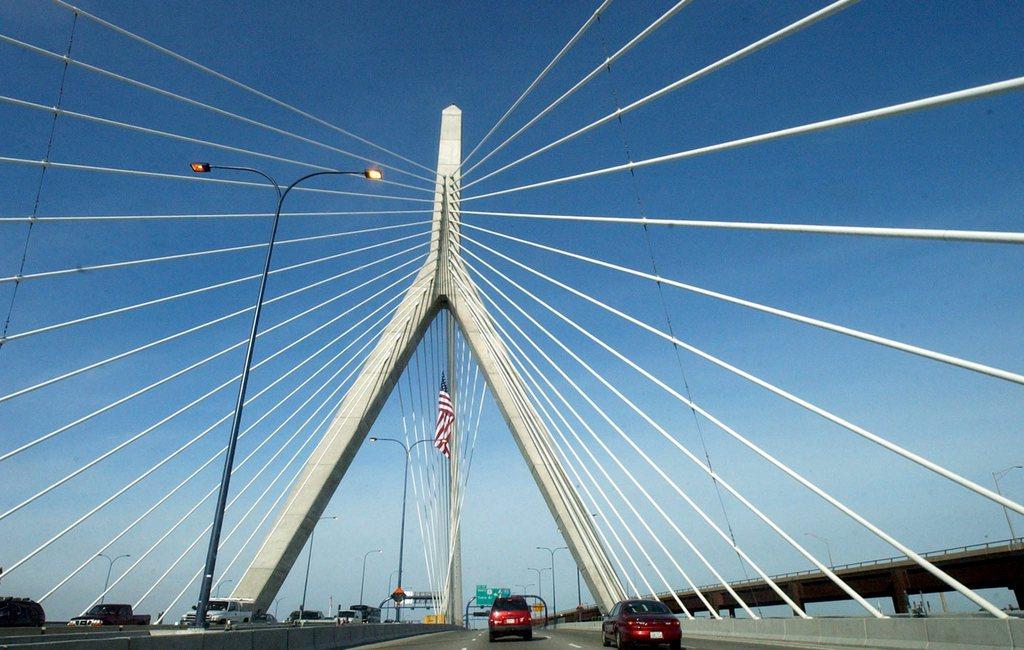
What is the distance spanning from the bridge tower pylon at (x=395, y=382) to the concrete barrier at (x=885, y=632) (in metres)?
6.24

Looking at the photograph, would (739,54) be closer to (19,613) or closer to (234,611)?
(234,611)

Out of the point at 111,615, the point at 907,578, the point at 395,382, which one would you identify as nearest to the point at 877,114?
the point at 395,382

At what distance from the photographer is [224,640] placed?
12180mm

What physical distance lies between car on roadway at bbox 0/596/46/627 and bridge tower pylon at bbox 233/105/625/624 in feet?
28.6

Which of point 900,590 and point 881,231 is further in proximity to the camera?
point 900,590

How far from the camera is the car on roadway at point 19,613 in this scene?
80.9ft

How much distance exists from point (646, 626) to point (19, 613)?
2313 centimetres

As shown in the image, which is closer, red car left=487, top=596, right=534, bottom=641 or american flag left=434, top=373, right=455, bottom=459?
red car left=487, top=596, right=534, bottom=641

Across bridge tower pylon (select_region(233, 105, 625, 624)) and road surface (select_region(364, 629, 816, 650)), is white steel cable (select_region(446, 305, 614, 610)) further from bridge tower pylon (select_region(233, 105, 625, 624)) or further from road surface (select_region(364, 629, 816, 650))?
road surface (select_region(364, 629, 816, 650))

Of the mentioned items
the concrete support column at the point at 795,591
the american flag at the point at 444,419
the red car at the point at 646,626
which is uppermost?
the american flag at the point at 444,419

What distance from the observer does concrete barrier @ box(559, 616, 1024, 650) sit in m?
10.2

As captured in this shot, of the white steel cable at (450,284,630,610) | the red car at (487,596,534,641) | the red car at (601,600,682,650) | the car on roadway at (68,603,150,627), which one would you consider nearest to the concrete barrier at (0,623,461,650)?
the red car at (487,596,534,641)

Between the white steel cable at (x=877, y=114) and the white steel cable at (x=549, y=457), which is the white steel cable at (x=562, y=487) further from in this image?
the white steel cable at (x=877, y=114)

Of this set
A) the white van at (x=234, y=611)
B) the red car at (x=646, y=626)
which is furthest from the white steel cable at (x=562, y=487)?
the white van at (x=234, y=611)
